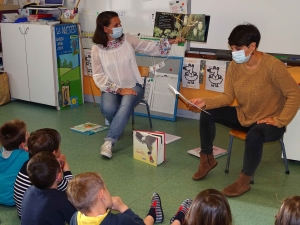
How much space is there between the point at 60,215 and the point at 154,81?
2.70m

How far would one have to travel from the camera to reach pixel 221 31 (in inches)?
162

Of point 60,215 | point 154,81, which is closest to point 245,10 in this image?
point 154,81

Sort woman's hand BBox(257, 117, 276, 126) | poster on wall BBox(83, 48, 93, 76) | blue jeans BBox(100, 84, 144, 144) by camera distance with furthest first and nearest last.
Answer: poster on wall BBox(83, 48, 93, 76) < blue jeans BBox(100, 84, 144, 144) < woman's hand BBox(257, 117, 276, 126)

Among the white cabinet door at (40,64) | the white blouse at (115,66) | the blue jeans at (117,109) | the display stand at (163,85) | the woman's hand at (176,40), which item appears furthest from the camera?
the white cabinet door at (40,64)

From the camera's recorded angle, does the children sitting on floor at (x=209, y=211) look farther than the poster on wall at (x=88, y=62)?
No

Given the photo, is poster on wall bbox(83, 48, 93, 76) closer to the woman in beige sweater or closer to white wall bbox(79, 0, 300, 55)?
white wall bbox(79, 0, 300, 55)

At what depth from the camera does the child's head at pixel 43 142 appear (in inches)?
94.4

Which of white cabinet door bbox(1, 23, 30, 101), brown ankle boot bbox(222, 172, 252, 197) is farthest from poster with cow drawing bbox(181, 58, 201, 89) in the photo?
white cabinet door bbox(1, 23, 30, 101)

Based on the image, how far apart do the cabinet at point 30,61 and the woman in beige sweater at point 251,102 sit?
7.81 feet

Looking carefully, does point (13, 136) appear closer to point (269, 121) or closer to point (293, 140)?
point (269, 121)

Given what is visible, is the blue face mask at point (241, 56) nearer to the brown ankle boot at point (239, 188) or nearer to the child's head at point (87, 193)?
the brown ankle boot at point (239, 188)

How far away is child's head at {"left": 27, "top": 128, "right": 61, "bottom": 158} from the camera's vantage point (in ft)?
7.87

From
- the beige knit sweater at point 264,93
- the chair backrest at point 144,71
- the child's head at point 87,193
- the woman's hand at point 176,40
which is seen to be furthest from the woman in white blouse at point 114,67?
the child's head at point 87,193

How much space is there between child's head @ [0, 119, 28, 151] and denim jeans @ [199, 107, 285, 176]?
126cm
